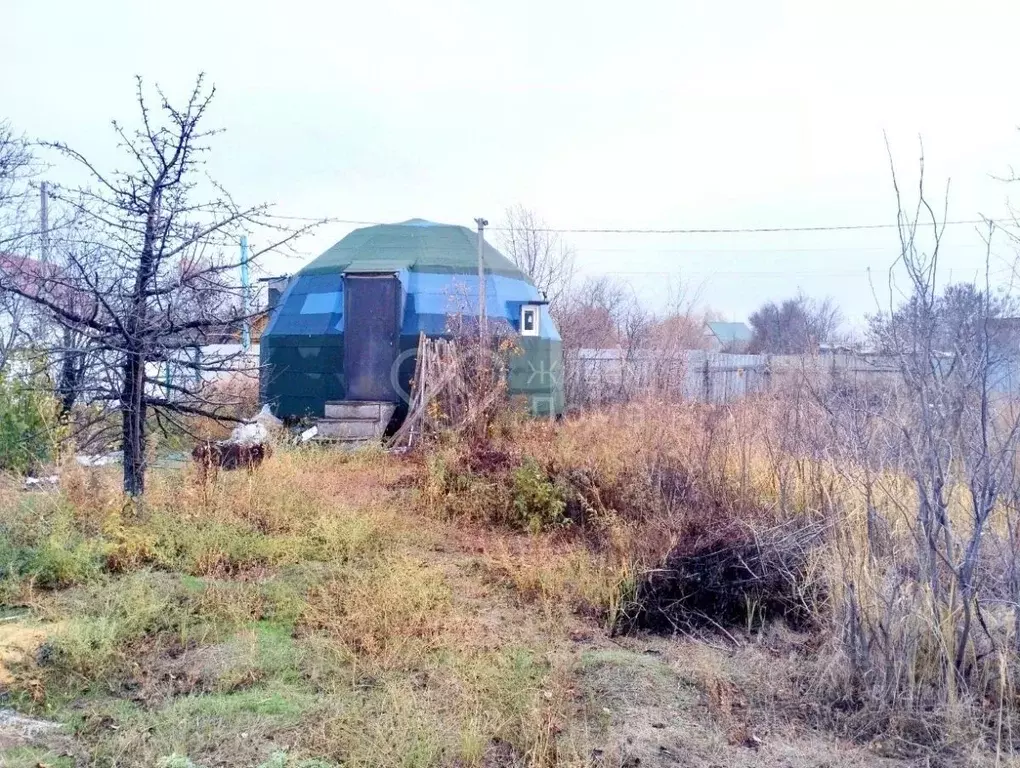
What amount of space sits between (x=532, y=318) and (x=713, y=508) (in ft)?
34.5

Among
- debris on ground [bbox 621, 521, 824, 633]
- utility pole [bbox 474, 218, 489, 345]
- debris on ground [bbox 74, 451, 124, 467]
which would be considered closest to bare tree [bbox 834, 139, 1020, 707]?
debris on ground [bbox 621, 521, 824, 633]

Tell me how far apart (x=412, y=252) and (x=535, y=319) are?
2.86 m

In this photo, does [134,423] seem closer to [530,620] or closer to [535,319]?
[530,620]

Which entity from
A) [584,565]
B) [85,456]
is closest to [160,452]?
[85,456]

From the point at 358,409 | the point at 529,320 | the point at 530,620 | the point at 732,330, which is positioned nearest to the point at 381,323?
the point at 358,409

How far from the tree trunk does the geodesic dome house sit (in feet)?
24.1

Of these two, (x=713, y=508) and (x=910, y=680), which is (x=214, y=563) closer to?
(x=713, y=508)

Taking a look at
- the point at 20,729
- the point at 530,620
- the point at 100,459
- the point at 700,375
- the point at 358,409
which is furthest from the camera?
the point at 700,375

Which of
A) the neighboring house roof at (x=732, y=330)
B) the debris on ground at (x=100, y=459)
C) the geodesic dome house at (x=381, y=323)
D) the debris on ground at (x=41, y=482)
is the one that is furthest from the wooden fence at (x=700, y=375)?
the neighboring house roof at (x=732, y=330)

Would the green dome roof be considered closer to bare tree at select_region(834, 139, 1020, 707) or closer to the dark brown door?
the dark brown door

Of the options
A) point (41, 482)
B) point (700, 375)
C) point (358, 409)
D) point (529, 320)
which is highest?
point (529, 320)

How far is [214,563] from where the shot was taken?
5297mm

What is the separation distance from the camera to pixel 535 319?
15688 mm

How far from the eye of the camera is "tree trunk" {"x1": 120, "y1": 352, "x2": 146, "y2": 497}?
582 cm
